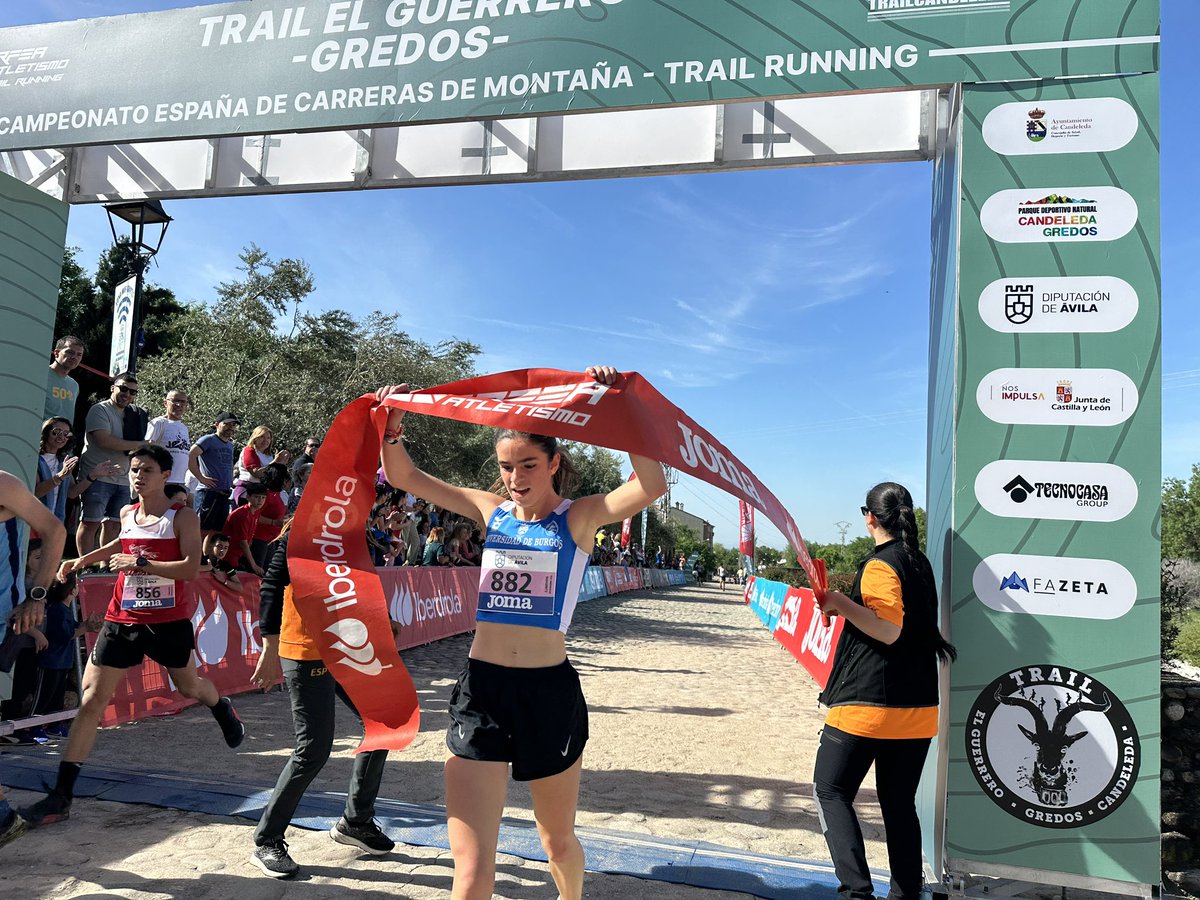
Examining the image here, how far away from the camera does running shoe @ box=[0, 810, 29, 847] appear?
343cm

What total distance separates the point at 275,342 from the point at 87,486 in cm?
2024

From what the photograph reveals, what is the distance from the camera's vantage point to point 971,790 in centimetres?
411

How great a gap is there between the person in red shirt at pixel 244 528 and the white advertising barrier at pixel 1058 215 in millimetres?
8182

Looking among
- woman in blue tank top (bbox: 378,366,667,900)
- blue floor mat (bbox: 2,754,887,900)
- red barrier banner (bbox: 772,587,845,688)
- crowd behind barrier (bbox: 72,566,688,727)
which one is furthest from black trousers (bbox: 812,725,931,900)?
red barrier banner (bbox: 772,587,845,688)

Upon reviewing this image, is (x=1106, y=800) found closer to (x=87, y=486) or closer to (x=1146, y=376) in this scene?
(x=1146, y=376)

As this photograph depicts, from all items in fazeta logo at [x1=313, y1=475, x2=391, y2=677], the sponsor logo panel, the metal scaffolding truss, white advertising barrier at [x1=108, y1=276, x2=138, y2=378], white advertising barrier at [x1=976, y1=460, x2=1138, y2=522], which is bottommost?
fazeta logo at [x1=313, y1=475, x2=391, y2=677]

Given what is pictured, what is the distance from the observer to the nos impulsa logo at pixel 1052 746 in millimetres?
3971

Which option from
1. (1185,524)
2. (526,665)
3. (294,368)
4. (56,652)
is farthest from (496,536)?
(1185,524)

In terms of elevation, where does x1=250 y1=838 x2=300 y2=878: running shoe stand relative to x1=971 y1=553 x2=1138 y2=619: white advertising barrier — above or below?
below

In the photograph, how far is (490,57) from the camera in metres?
5.36

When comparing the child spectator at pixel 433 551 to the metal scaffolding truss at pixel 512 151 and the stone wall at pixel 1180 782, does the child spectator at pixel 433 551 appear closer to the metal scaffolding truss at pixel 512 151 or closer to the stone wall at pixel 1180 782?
the metal scaffolding truss at pixel 512 151

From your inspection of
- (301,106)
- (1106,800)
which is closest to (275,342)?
(301,106)

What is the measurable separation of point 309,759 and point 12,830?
1.22 metres

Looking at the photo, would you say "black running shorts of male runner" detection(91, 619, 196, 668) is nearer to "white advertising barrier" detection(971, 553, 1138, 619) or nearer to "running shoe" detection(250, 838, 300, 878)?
"running shoe" detection(250, 838, 300, 878)
